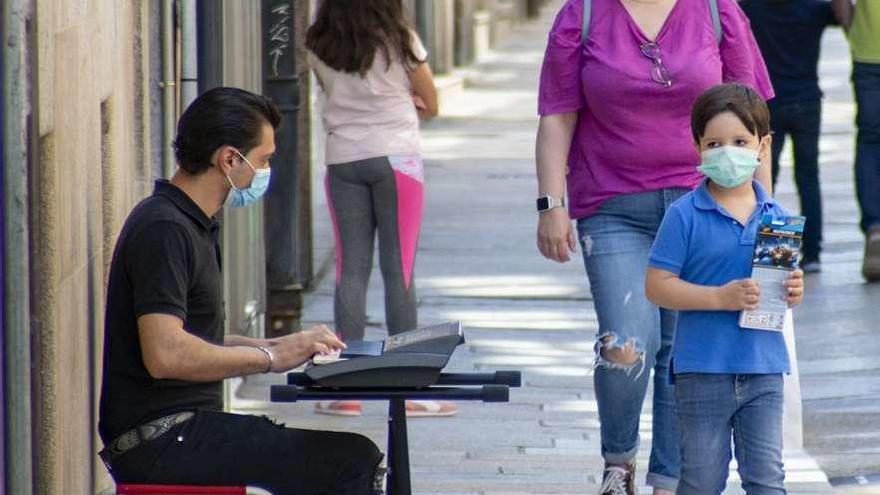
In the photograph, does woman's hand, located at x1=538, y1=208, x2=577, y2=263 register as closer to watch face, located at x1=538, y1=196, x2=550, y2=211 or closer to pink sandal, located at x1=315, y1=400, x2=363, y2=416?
watch face, located at x1=538, y1=196, x2=550, y2=211

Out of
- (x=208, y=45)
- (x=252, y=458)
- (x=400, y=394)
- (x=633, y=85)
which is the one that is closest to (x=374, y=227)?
(x=208, y=45)

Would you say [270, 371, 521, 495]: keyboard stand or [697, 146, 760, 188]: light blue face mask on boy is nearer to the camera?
[270, 371, 521, 495]: keyboard stand

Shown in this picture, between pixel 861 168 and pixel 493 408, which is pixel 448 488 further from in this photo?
pixel 861 168

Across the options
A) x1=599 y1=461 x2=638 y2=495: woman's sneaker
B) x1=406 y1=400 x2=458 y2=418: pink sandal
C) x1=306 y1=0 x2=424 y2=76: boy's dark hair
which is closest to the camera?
x1=599 y1=461 x2=638 y2=495: woman's sneaker

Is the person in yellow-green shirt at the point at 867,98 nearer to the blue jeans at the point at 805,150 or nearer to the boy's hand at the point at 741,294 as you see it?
the blue jeans at the point at 805,150

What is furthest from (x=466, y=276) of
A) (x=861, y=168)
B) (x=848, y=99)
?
(x=848, y=99)

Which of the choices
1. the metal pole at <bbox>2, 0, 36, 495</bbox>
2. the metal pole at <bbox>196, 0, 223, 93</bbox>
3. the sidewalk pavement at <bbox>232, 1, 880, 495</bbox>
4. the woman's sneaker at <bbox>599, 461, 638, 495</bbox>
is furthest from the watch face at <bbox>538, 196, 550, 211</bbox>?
the metal pole at <bbox>2, 0, 36, 495</bbox>

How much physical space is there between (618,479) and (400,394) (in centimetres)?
166

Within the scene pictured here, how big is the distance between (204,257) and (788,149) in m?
12.2

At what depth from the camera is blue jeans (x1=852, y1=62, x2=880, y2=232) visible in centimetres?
1006

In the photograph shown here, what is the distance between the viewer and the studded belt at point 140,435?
171 inches

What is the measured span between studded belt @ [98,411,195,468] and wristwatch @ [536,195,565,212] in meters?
1.56

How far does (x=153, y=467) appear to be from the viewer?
14.1 feet

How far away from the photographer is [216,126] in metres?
4.52
